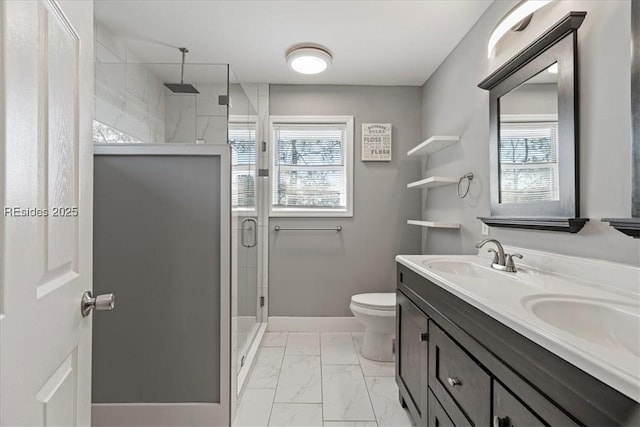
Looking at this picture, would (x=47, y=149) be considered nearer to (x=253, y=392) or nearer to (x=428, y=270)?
(x=428, y=270)

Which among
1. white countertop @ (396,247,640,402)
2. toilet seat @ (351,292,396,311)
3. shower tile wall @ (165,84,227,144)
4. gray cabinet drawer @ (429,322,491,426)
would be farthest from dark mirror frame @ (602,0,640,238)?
shower tile wall @ (165,84,227,144)

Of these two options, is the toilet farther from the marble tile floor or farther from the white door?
the white door

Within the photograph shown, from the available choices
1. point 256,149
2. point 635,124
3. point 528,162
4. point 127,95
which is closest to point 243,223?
point 256,149

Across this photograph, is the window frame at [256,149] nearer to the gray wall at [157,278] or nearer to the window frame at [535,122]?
the gray wall at [157,278]

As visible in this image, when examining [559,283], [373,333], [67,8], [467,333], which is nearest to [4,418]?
[67,8]

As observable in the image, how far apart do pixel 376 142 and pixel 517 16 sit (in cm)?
161

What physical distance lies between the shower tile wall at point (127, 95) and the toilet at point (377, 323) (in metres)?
1.87

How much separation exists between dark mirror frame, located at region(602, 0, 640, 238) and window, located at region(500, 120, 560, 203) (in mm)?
335

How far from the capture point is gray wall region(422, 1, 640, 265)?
108 centimetres

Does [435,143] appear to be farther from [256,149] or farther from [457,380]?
[457,380]

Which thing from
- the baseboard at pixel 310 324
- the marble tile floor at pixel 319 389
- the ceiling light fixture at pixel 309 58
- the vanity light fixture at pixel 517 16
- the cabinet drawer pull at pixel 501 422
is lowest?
the marble tile floor at pixel 319 389

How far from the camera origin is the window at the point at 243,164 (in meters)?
1.81

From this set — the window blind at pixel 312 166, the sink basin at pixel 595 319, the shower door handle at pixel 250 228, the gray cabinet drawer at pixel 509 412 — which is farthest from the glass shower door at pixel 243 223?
the sink basin at pixel 595 319

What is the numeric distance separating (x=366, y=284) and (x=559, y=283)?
76.8 inches
